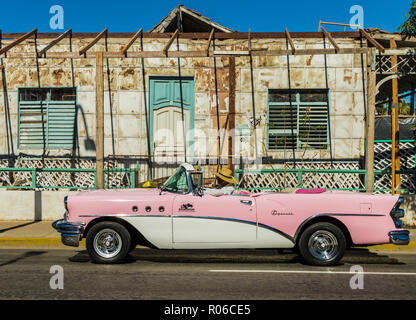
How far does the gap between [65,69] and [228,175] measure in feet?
29.2

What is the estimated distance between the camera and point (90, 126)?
14.1m

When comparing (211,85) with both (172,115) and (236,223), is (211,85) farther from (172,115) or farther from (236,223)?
(236,223)

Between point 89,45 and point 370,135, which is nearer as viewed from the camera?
point 370,135

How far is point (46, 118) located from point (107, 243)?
908 centimetres

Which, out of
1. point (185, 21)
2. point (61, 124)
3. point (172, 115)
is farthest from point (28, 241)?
point (185, 21)

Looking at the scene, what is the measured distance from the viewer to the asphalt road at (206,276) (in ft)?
16.3

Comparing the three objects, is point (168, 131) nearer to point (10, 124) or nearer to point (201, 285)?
point (10, 124)

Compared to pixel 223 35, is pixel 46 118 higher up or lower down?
lower down

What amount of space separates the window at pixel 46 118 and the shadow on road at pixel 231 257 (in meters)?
7.33

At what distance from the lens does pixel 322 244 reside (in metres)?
6.55

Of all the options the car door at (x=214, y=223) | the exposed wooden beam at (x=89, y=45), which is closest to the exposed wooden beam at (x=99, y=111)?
the exposed wooden beam at (x=89, y=45)

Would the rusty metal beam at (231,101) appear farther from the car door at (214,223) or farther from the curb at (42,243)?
the car door at (214,223)

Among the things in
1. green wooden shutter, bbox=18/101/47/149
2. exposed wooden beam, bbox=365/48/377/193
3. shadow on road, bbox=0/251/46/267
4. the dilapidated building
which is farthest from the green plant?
green wooden shutter, bbox=18/101/47/149

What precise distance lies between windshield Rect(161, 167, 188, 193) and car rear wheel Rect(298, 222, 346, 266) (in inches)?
81.8
